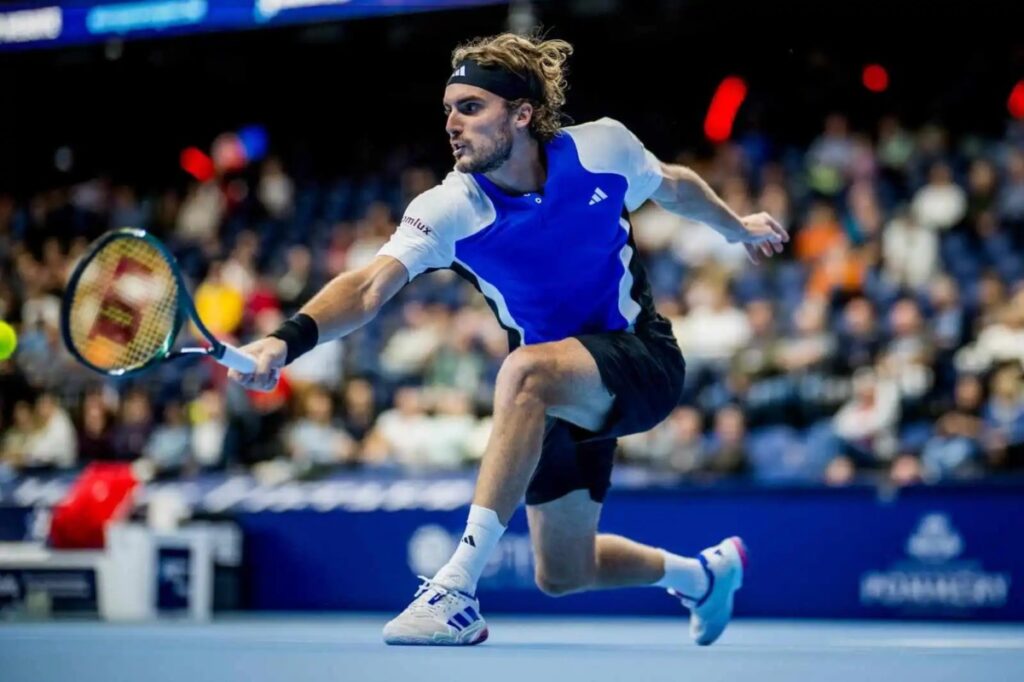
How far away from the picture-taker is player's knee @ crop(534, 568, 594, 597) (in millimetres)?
5434

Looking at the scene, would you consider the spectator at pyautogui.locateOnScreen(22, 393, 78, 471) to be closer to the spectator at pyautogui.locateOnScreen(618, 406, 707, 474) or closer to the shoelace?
the spectator at pyautogui.locateOnScreen(618, 406, 707, 474)

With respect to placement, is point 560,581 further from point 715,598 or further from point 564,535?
point 715,598

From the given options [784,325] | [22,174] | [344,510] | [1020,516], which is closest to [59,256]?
[22,174]

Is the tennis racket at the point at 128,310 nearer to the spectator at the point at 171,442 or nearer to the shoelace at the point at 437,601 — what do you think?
the shoelace at the point at 437,601

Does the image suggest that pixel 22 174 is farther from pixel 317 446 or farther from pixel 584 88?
pixel 317 446

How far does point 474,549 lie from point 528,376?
0.54 meters

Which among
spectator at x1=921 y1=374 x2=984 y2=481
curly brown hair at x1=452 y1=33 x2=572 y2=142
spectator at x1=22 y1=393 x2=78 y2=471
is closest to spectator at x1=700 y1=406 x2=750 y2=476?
spectator at x1=921 y1=374 x2=984 y2=481

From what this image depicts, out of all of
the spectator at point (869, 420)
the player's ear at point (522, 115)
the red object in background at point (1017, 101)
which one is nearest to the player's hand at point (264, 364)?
the player's ear at point (522, 115)

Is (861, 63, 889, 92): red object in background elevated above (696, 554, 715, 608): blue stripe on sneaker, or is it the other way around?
(861, 63, 889, 92): red object in background

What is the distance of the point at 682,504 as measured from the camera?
9688mm

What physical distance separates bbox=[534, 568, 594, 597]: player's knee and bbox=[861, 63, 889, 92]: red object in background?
1031cm

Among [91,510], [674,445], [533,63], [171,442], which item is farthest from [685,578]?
[171,442]

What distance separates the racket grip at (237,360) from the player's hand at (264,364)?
0.04 ft

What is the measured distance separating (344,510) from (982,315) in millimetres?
4573
